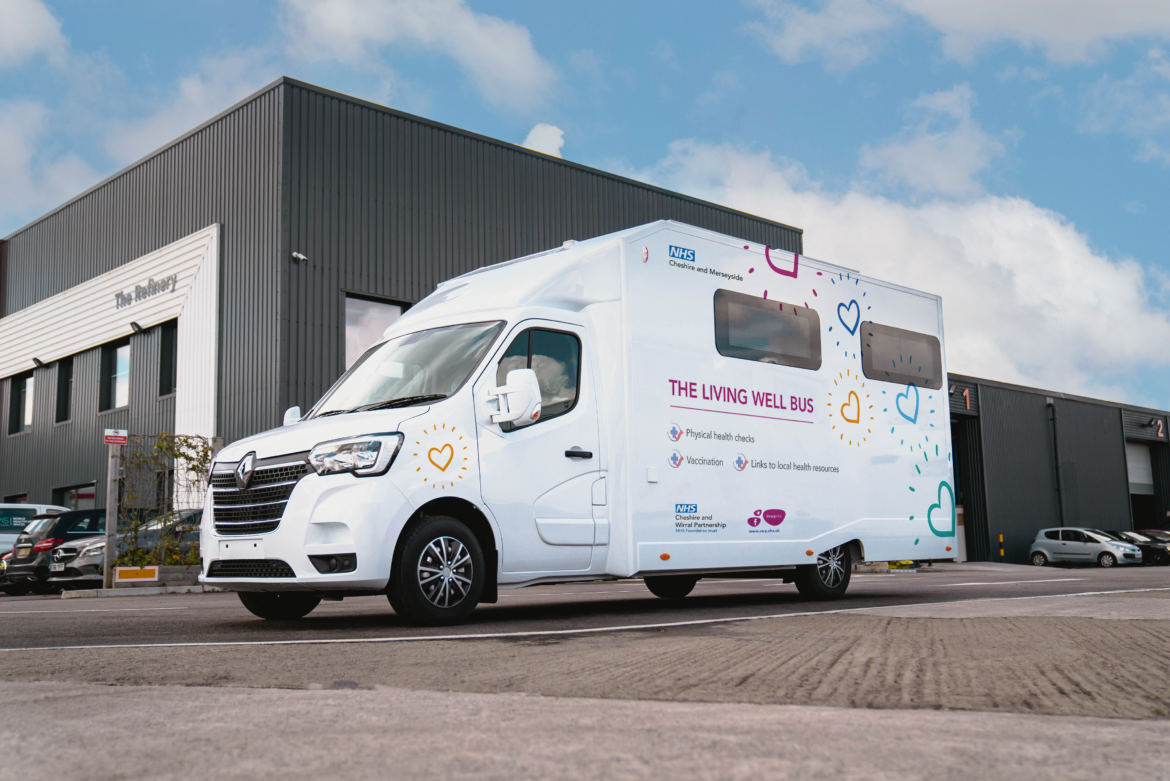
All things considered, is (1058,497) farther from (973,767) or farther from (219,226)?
(973,767)

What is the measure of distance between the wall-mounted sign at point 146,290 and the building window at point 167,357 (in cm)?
92

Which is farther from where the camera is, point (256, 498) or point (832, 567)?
point (832, 567)

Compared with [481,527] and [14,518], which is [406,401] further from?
[14,518]

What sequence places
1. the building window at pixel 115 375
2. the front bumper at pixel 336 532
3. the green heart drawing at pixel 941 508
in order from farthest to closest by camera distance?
the building window at pixel 115 375 < the green heart drawing at pixel 941 508 < the front bumper at pixel 336 532

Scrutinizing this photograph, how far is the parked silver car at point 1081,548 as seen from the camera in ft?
107

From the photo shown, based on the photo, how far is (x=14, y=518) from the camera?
20328mm

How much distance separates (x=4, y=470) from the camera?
33.6 meters

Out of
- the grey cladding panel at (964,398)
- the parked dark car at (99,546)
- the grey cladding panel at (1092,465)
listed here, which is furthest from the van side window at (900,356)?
the grey cladding panel at (1092,465)

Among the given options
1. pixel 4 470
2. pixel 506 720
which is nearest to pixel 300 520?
pixel 506 720

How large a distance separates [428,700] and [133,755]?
110cm

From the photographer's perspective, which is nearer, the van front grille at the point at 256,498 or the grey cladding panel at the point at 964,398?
the van front grille at the point at 256,498

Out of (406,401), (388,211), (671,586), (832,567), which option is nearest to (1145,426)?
(388,211)

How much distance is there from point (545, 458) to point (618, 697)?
4363mm

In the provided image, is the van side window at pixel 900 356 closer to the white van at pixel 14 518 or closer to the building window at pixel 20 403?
the white van at pixel 14 518
